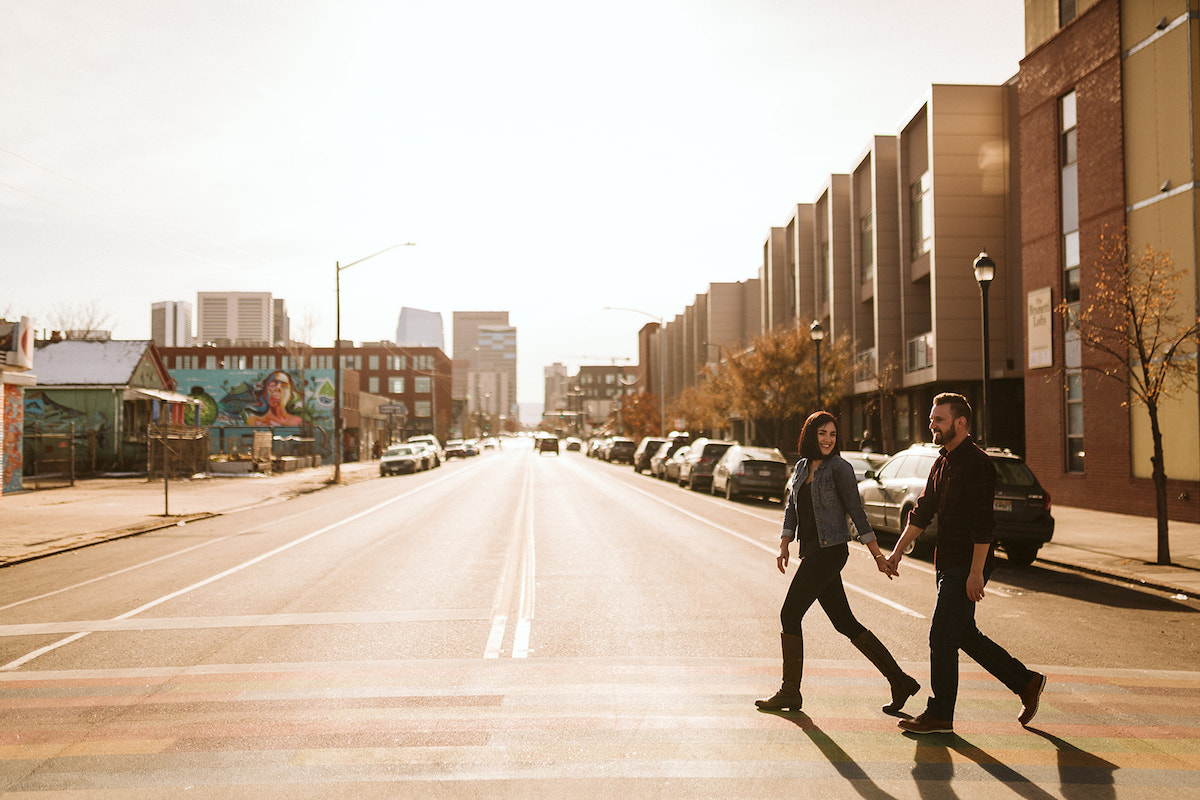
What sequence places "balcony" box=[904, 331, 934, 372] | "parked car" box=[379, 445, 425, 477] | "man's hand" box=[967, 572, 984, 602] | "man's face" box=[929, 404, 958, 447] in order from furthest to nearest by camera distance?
"parked car" box=[379, 445, 425, 477] < "balcony" box=[904, 331, 934, 372] < "man's face" box=[929, 404, 958, 447] < "man's hand" box=[967, 572, 984, 602]

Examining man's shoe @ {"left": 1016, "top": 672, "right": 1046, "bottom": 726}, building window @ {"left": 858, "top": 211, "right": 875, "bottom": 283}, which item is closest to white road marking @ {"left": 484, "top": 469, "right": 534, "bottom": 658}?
man's shoe @ {"left": 1016, "top": 672, "right": 1046, "bottom": 726}

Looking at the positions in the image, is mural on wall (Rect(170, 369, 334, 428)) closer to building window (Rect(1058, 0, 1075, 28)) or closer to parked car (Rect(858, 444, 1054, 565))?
building window (Rect(1058, 0, 1075, 28))

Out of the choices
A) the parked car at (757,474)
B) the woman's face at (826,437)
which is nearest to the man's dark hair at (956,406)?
the woman's face at (826,437)

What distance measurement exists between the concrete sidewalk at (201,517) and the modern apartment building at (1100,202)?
1.30 meters

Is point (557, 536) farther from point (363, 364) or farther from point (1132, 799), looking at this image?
point (363, 364)

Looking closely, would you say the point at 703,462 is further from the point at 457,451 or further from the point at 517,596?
the point at 457,451

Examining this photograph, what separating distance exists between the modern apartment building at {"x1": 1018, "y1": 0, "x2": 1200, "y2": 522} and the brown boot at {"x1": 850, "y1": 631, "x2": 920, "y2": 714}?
46.3 ft

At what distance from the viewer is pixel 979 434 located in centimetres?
3306

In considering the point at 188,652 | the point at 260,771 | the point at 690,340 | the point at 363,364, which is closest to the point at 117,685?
the point at 188,652

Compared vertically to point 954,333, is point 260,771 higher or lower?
lower

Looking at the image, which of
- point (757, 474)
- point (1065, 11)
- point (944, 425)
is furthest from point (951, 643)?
point (1065, 11)

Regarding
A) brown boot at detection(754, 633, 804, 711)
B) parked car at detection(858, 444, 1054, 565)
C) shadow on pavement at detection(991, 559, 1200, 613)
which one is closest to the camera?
brown boot at detection(754, 633, 804, 711)

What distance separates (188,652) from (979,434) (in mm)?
30306

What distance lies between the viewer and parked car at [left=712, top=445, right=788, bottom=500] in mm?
25828
